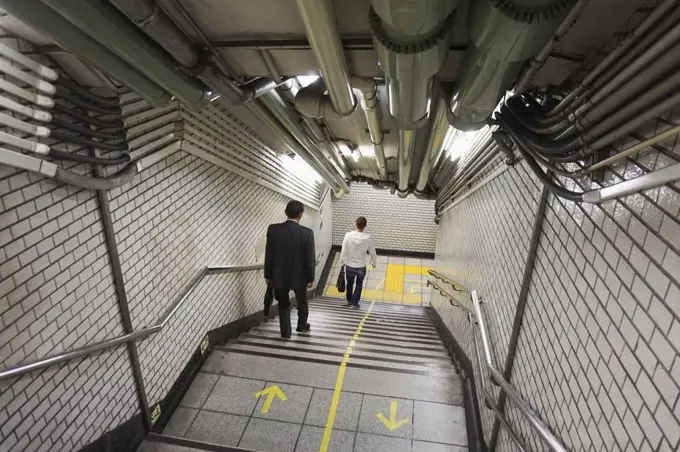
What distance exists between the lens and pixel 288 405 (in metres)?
3.07

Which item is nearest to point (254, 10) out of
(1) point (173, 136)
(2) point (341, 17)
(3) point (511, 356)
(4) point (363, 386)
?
(2) point (341, 17)

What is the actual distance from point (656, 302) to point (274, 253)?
3.27m

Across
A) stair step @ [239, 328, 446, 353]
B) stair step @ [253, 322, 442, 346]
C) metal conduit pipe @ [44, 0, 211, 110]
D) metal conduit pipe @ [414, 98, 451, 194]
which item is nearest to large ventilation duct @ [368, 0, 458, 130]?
metal conduit pipe @ [414, 98, 451, 194]

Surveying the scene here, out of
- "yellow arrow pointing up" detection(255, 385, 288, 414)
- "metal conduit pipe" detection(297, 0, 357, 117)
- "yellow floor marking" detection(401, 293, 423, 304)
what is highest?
"metal conduit pipe" detection(297, 0, 357, 117)

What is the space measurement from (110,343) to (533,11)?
104 inches

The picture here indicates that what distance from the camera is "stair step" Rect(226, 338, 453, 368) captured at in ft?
12.9

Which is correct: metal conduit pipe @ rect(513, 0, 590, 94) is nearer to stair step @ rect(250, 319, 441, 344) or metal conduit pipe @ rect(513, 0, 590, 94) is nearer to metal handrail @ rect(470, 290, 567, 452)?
metal handrail @ rect(470, 290, 567, 452)

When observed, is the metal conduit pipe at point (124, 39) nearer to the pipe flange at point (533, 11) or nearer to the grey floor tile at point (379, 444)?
the pipe flange at point (533, 11)

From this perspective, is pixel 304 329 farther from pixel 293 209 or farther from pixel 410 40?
pixel 410 40

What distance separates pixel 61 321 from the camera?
78.5 inches

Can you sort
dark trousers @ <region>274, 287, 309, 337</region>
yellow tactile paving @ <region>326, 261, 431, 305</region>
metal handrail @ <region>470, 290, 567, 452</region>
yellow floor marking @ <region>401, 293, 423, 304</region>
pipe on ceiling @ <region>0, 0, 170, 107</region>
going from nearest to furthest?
pipe on ceiling @ <region>0, 0, 170, 107</region>, metal handrail @ <region>470, 290, 567, 452</region>, dark trousers @ <region>274, 287, 309, 337</region>, yellow floor marking @ <region>401, 293, 423, 304</region>, yellow tactile paving @ <region>326, 261, 431, 305</region>

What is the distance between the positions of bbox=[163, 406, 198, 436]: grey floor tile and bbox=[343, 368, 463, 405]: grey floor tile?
4.09ft

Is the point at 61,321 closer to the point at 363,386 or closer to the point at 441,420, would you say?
the point at 363,386

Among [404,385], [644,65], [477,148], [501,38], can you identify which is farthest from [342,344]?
[644,65]
